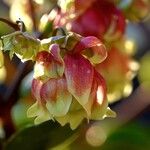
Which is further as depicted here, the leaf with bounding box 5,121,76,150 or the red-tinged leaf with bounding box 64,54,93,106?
the leaf with bounding box 5,121,76,150

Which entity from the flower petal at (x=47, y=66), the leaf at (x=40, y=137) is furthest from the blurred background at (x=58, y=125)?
the flower petal at (x=47, y=66)

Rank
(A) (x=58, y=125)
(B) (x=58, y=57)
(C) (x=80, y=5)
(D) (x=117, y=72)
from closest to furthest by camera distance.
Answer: (B) (x=58, y=57), (C) (x=80, y=5), (A) (x=58, y=125), (D) (x=117, y=72)

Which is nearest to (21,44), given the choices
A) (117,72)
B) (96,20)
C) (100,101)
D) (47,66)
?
(47,66)

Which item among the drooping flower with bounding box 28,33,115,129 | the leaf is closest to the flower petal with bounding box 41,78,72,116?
the drooping flower with bounding box 28,33,115,129

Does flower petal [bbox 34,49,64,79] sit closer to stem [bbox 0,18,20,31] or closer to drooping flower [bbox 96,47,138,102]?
stem [bbox 0,18,20,31]

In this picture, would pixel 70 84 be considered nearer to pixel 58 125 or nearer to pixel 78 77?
pixel 78 77

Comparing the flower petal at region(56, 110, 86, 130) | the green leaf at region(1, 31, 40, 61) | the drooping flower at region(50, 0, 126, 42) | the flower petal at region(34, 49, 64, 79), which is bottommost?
the flower petal at region(56, 110, 86, 130)

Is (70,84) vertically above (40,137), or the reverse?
(70,84)
